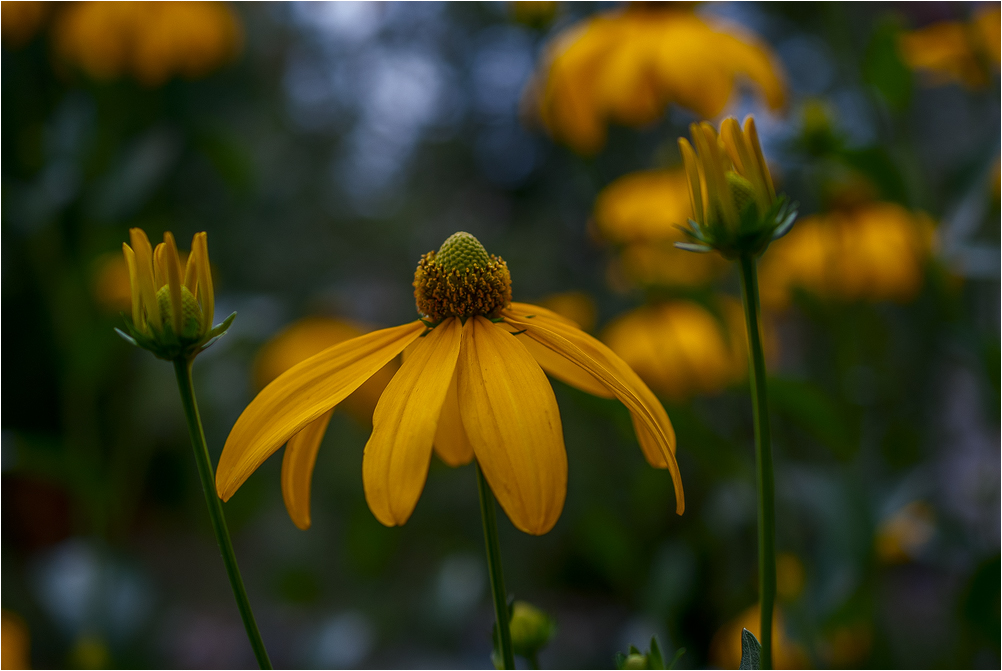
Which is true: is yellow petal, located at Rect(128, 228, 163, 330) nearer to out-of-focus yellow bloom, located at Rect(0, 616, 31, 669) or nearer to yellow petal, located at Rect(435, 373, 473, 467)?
yellow petal, located at Rect(435, 373, 473, 467)

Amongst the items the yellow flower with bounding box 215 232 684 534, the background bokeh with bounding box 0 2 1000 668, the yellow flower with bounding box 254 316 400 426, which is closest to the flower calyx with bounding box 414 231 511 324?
the yellow flower with bounding box 215 232 684 534

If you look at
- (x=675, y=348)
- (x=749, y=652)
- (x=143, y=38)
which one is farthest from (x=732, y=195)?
(x=143, y=38)

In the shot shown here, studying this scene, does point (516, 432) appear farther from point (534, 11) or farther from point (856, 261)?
point (856, 261)

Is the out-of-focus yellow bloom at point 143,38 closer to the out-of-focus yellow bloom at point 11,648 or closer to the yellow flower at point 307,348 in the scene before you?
the yellow flower at point 307,348

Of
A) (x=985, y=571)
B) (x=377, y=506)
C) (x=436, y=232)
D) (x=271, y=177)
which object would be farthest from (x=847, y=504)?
(x=271, y=177)

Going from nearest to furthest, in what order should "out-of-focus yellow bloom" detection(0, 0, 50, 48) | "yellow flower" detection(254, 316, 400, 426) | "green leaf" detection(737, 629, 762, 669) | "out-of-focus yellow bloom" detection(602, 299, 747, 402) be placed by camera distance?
"green leaf" detection(737, 629, 762, 669) < "out-of-focus yellow bloom" detection(602, 299, 747, 402) < "out-of-focus yellow bloom" detection(0, 0, 50, 48) < "yellow flower" detection(254, 316, 400, 426)

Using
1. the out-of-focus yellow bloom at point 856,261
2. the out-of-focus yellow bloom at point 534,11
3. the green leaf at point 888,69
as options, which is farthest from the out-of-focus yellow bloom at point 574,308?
the green leaf at point 888,69

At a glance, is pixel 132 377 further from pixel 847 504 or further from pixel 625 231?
pixel 847 504
